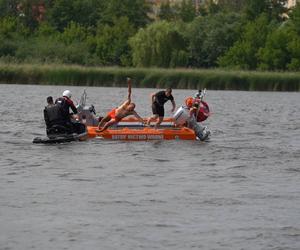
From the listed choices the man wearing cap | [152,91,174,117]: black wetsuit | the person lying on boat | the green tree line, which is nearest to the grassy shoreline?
the green tree line

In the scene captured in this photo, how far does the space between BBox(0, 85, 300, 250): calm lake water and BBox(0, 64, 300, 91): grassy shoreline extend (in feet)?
117

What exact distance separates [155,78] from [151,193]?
53.1 m

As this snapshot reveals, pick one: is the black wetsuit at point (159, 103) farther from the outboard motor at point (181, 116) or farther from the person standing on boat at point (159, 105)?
the outboard motor at point (181, 116)

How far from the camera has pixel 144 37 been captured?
9606 centimetres

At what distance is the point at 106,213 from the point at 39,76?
58.3m

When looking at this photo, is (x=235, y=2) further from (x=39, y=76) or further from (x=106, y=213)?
(x=106, y=213)

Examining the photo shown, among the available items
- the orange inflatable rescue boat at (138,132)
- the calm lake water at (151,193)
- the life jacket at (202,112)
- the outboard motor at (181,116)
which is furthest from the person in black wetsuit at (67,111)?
the life jacket at (202,112)

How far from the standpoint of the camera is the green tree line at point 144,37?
319ft

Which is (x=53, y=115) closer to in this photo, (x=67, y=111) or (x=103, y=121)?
(x=67, y=111)

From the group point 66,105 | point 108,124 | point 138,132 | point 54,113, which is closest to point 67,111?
point 66,105

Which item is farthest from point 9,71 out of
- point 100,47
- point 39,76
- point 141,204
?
point 141,204

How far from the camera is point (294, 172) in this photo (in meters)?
26.7

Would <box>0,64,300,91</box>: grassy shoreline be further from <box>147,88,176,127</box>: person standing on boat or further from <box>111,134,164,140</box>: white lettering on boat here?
<box>111,134,164,140</box>: white lettering on boat

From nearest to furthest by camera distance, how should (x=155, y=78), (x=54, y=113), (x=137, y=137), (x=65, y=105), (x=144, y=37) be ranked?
(x=54, y=113), (x=65, y=105), (x=137, y=137), (x=155, y=78), (x=144, y=37)
